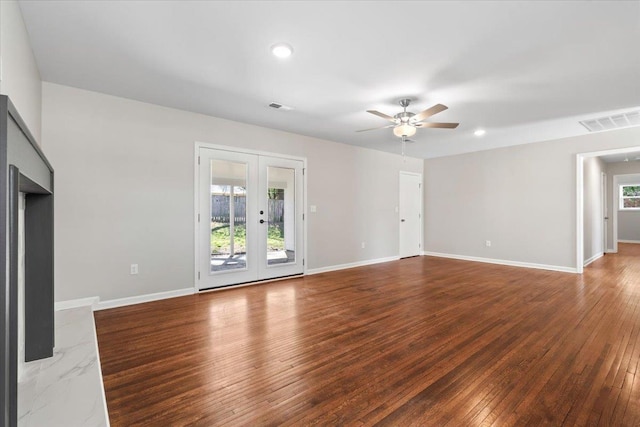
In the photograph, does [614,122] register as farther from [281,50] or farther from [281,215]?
[281,215]

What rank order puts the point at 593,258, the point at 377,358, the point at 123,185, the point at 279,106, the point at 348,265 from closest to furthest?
the point at 377,358, the point at 123,185, the point at 279,106, the point at 348,265, the point at 593,258

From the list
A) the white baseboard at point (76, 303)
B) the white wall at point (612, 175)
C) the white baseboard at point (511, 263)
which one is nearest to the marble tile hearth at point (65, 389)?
the white baseboard at point (76, 303)

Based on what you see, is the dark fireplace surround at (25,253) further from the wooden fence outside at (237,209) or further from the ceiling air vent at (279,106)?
the ceiling air vent at (279,106)

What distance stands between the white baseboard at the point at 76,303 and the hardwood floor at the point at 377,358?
0.25m

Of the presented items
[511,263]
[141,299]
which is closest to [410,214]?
[511,263]

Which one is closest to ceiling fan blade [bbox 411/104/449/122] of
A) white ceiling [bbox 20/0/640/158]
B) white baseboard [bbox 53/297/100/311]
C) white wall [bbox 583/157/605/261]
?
white ceiling [bbox 20/0/640/158]

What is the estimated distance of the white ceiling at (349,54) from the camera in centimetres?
215

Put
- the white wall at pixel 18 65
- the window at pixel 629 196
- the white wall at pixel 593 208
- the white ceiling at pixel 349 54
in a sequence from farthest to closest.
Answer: the window at pixel 629 196 → the white wall at pixel 593 208 → the white ceiling at pixel 349 54 → the white wall at pixel 18 65

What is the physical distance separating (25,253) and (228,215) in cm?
258

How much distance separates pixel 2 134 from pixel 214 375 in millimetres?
1862

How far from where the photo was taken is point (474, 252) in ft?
23.2

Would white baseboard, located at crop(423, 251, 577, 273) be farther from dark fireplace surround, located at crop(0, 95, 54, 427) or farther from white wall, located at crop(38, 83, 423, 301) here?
dark fireplace surround, located at crop(0, 95, 54, 427)

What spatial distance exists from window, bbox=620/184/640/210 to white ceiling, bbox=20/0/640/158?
8906mm

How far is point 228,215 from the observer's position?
4.63m
